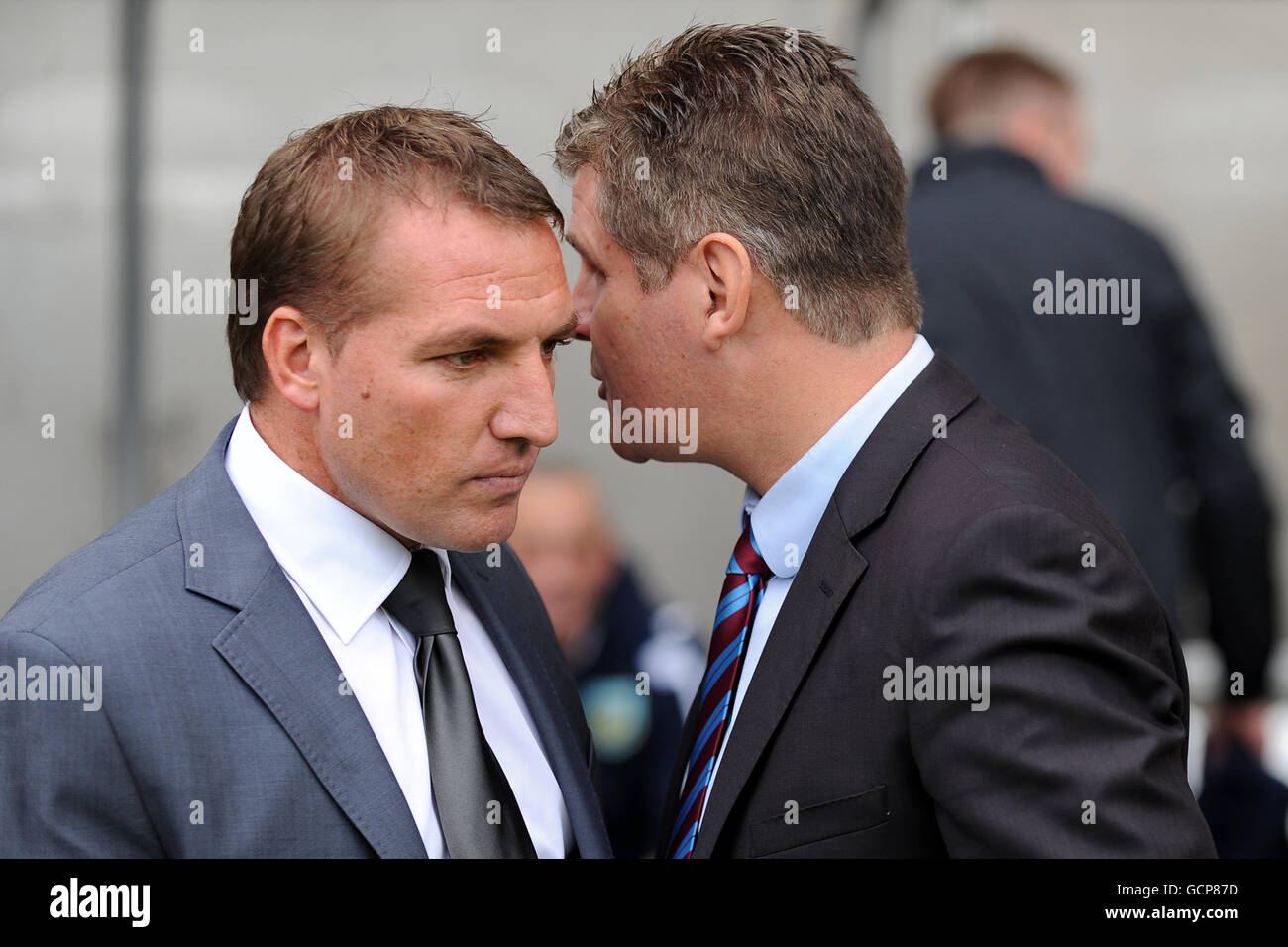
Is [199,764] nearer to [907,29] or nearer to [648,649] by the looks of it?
[648,649]

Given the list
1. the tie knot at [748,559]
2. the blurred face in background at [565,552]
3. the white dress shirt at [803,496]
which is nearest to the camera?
the white dress shirt at [803,496]

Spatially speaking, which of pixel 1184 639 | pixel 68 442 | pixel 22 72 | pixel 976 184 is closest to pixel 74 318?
pixel 68 442

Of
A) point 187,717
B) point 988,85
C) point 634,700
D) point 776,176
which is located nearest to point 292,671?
point 187,717

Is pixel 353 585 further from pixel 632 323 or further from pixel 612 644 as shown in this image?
pixel 612 644

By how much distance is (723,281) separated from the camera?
1.92 metres

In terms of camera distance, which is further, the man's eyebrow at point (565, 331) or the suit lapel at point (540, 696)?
the suit lapel at point (540, 696)

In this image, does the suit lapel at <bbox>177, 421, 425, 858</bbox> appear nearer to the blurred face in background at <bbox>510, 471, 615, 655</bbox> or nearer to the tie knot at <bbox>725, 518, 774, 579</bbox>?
the tie knot at <bbox>725, 518, 774, 579</bbox>

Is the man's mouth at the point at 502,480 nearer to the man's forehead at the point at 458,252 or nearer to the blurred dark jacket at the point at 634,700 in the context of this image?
the man's forehead at the point at 458,252

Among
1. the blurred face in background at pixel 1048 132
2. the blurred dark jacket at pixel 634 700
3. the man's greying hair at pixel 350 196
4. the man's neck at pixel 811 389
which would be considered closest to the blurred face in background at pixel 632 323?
the man's neck at pixel 811 389

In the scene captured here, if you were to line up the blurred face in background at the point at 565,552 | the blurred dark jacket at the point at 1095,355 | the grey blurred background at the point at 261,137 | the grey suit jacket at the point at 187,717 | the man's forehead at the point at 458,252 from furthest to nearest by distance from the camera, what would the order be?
the blurred face in background at the point at 565,552
the grey blurred background at the point at 261,137
the blurred dark jacket at the point at 1095,355
the man's forehead at the point at 458,252
the grey suit jacket at the point at 187,717

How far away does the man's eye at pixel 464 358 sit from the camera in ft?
5.53

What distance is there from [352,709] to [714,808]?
49cm

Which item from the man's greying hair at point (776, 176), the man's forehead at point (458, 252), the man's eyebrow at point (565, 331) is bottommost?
the man's eyebrow at point (565, 331)

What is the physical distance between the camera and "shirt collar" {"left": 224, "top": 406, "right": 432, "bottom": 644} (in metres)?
1.71
